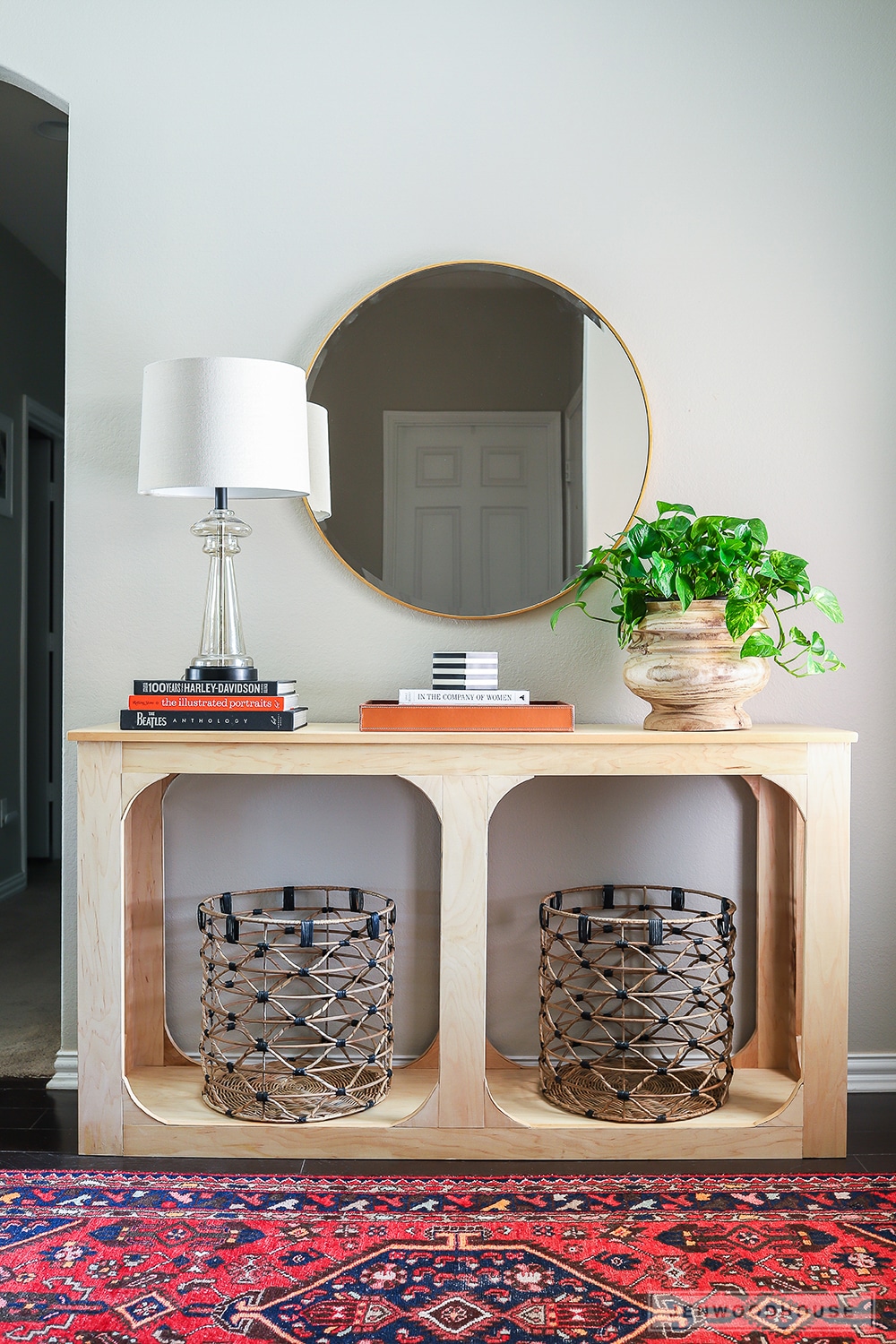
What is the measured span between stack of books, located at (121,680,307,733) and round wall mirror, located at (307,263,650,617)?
0.45 metres

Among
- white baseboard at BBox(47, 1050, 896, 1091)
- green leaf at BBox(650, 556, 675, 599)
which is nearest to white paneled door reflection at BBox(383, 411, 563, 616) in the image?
green leaf at BBox(650, 556, 675, 599)

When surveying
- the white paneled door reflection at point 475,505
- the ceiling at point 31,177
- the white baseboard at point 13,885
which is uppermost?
the ceiling at point 31,177

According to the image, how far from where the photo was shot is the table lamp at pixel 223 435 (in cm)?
167

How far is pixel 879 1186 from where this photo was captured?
62.4 inches

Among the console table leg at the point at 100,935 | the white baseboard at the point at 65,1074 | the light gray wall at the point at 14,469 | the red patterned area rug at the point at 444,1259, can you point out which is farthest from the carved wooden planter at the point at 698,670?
the light gray wall at the point at 14,469

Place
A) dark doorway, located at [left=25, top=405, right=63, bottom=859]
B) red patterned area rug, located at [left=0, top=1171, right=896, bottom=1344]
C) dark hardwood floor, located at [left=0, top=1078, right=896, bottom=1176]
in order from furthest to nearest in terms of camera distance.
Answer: dark doorway, located at [left=25, top=405, right=63, bottom=859] → dark hardwood floor, located at [left=0, top=1078, right=896, bottom=1176] → red patterned area rug, located at [left=0, top=1171, right=896, bottom=1344]

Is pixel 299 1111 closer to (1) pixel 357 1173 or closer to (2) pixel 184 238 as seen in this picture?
(1) pixel 357 1173

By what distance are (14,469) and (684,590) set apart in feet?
10.5

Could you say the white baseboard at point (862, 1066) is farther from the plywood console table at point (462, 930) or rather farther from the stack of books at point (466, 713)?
the stack of books at point (466, 713)

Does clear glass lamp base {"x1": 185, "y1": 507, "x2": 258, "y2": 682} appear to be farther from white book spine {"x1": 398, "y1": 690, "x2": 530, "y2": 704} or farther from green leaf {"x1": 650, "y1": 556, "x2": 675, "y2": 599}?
green leaf {"x1": 650, "y1": 556, "x2": 675, "y2": 599}

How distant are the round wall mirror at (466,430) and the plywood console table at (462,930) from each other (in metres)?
0.47

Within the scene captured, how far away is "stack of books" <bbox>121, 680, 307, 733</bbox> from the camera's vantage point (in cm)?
164

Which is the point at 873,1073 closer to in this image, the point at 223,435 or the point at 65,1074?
the point at 65,1074

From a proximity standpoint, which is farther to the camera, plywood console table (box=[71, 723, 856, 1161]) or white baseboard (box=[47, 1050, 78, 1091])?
white baseboard (box=[47, 1050, 78, 1091])
